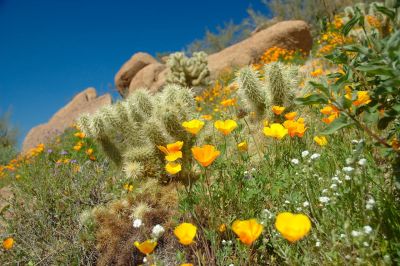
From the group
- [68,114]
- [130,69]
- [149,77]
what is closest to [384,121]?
[149,77]

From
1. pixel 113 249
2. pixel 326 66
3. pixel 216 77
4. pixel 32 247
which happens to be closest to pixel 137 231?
pixel 113 249

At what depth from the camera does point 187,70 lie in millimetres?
10453

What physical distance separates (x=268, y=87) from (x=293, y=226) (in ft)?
9.20

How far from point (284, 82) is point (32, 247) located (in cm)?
293

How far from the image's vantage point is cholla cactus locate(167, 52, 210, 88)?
10180 millimetres

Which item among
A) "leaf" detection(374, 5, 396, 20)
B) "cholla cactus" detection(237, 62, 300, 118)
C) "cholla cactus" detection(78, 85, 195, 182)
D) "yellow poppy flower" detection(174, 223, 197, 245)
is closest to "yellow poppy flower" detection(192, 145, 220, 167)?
"yellow poppy flower" detection(174, 223, 197, 245)

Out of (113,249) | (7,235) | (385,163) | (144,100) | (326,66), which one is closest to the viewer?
(385,163)

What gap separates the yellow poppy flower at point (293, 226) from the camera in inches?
48.6

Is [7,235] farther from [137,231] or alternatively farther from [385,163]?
[385,163]

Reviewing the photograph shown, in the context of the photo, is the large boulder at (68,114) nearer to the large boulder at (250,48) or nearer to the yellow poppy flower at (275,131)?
the large boulder at (250,48)

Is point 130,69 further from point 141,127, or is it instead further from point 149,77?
point 141,127

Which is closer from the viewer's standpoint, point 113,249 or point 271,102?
point 113,249

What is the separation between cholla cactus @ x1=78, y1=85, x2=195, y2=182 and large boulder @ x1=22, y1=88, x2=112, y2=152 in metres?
11.9

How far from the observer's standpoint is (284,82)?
3904mm
